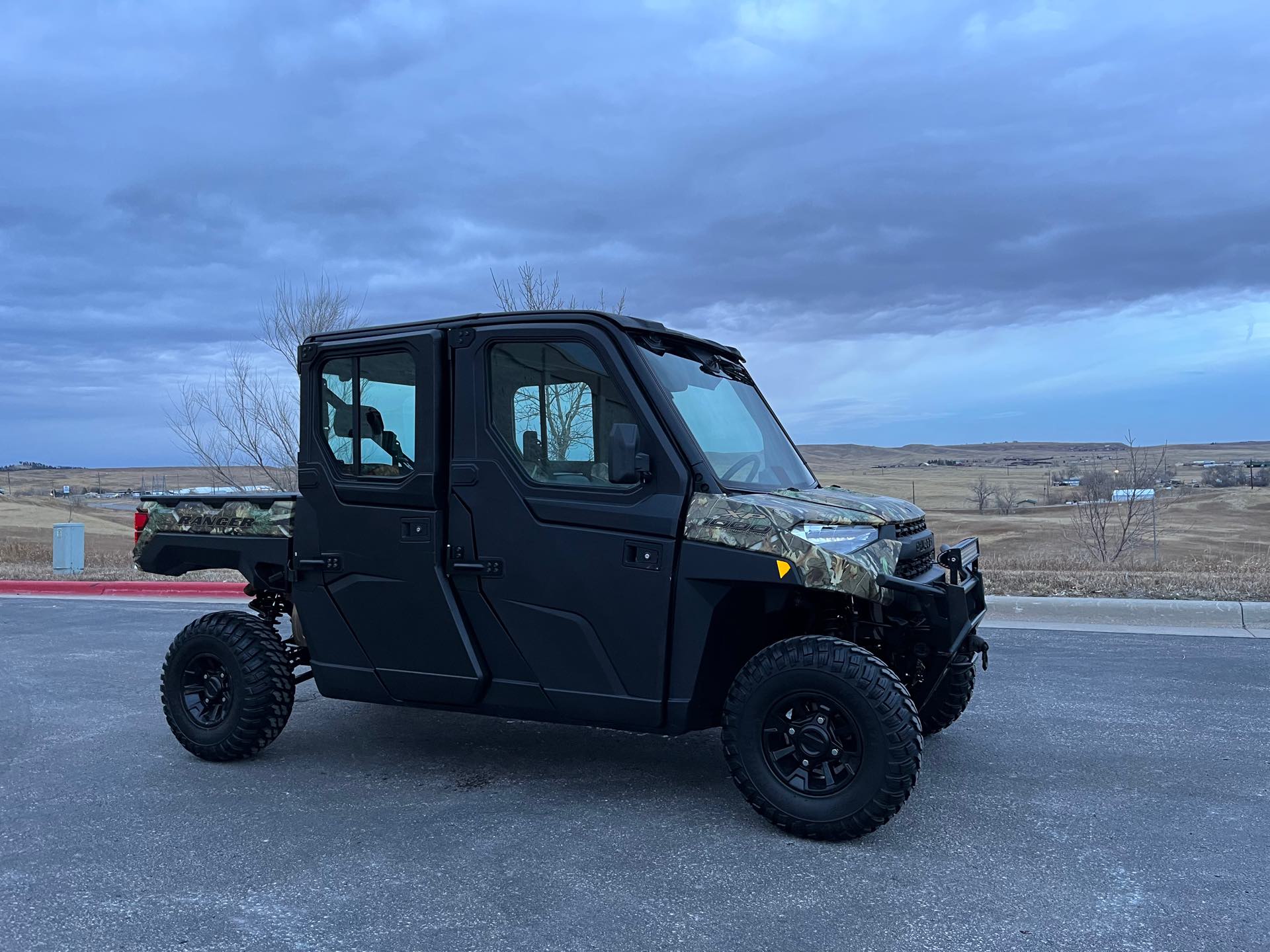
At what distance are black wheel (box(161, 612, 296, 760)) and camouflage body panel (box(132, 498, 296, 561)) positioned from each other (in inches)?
19.1

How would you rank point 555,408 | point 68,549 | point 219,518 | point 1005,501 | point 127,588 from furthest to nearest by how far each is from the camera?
1. point 1005,501
2. point 68,549
3. point 127,588
4. point 219,518
5. point 555,408

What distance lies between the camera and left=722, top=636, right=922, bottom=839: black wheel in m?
4.02

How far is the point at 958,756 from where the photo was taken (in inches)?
211

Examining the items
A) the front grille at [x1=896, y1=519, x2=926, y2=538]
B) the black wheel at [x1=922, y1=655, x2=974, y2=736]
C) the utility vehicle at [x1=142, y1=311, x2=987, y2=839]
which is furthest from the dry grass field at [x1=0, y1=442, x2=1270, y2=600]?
the utility vehicle at [x1=142, y1=311, x2=987, y2=839]

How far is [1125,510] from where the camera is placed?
88.6 feet

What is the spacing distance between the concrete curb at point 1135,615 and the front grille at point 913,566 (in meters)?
5.04

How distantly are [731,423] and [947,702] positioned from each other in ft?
6.53

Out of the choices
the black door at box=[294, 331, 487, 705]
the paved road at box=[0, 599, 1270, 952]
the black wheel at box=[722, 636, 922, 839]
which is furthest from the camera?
the black door at box=[294, 331, 487, 705]

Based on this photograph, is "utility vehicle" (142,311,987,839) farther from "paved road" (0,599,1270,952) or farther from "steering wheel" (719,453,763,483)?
"paved road" (0,599,1270,952)

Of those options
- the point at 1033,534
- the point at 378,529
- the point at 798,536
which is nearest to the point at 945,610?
the point at 798,536

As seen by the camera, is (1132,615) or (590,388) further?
(1132,615)

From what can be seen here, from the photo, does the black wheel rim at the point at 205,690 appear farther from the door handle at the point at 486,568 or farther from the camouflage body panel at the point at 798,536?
the camouflage body panel at the point at 798,536

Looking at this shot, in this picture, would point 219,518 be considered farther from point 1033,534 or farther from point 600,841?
point 1033,534

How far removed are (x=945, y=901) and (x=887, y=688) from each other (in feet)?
2.61
